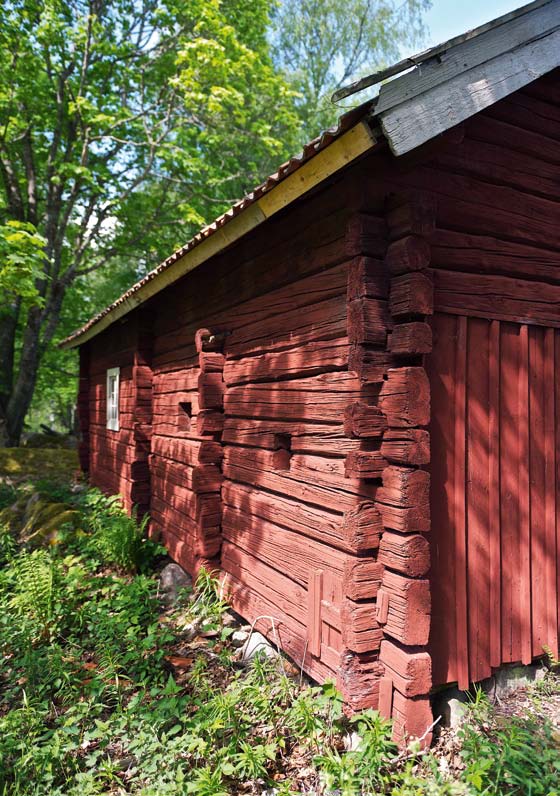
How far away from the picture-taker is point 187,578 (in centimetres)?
541

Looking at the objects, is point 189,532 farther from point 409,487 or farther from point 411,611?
point 409,487

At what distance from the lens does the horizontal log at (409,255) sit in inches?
110

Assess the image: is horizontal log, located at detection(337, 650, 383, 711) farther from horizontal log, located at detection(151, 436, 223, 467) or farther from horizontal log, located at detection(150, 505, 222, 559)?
horizontal log, located at detection(151, 436, 223, 467)

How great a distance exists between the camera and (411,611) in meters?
2.70

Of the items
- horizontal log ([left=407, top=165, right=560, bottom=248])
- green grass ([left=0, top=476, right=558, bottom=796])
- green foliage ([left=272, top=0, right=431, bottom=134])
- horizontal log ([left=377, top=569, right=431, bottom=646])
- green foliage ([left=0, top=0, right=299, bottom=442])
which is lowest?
green grass ([left=0, top=476, right=558, bottom=796])

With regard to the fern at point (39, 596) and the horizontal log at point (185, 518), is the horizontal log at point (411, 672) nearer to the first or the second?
the horizontal log at point (185, 518)

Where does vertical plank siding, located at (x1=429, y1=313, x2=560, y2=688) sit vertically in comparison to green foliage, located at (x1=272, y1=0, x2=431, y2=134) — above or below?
below

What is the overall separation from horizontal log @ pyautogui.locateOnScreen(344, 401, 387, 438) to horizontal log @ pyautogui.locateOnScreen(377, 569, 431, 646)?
2.66 ft

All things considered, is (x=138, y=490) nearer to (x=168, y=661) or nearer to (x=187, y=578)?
(x=187, y=578)

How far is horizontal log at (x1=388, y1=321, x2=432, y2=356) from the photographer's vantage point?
2.77 metres

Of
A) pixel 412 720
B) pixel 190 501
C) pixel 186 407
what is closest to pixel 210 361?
pixel 186 407

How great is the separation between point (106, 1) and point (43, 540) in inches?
476

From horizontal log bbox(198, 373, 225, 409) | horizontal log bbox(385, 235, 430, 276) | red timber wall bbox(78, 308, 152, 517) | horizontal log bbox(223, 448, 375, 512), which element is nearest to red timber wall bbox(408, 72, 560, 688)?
horizontal log bbox(385, 235, 430, 276)

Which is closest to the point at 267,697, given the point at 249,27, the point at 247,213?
the point at 247,213
